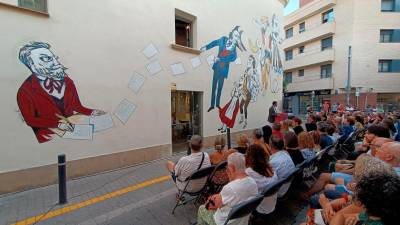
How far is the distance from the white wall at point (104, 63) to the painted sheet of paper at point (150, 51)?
16 cm

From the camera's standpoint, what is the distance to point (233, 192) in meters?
2.33

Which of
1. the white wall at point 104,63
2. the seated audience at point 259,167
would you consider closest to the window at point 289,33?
the white wall at point 104,63

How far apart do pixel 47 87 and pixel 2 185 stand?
206 centimetres

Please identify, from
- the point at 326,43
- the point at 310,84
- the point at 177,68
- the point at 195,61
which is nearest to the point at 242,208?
the point at 177,68

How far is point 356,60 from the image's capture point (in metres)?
23.0

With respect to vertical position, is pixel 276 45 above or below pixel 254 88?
above

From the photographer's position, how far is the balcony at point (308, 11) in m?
25.1

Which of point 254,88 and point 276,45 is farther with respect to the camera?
point 276,45

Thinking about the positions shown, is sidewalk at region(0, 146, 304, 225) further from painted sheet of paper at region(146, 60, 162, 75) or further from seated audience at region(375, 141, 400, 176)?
painted sheet of paper at region(146, 60, 162, 75)

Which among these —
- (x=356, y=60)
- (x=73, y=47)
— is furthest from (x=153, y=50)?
(x=356, y=60)

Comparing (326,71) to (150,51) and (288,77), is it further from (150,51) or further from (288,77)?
(150,51)

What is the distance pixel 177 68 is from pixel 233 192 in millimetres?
5588

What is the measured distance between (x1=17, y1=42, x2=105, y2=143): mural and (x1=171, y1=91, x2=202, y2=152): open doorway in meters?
3.35

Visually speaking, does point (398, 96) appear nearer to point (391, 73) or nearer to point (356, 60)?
point (391, 73)
